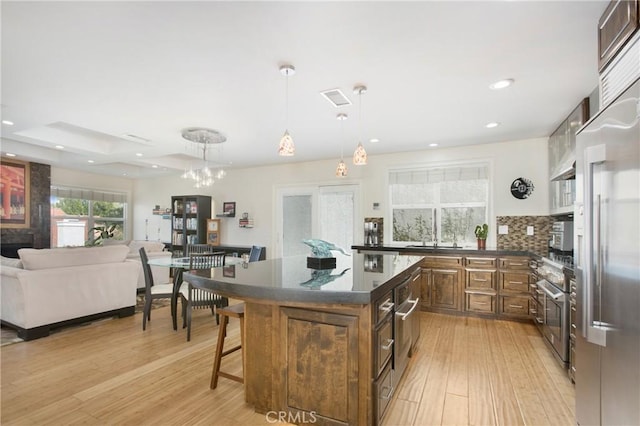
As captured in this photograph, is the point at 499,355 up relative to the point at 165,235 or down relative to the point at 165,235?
down

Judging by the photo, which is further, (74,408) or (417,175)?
(417,175)

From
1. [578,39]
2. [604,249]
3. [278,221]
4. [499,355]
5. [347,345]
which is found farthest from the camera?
[278,221]

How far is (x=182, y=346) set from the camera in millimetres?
3258

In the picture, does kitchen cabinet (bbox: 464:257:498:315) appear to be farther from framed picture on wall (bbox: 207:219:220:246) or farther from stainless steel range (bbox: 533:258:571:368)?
framed picture on wall (bbox: 207:219:220:246)

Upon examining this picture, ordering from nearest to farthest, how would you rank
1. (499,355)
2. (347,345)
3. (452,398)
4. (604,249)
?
1. (604,249)
2. (347,345)
3. (452,398)
4. (499,355)

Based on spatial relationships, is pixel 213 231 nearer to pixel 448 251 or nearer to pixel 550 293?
pixel 448 251

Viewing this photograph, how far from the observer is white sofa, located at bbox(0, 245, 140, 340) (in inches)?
133

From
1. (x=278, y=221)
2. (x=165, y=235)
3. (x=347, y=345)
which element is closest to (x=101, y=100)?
(x=347, y=345)

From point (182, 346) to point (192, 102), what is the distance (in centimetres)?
258

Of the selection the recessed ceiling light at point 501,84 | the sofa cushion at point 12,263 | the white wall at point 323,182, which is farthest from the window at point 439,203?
the sofa cushion at point 12,263

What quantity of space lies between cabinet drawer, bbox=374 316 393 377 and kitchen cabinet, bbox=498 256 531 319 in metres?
2.89

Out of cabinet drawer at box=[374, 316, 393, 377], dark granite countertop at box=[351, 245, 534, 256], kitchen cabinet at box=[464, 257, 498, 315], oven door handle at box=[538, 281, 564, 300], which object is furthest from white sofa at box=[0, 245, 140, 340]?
oven door handle at box=[538, 281, 564, 300]

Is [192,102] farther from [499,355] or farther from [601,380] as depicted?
[499,355]

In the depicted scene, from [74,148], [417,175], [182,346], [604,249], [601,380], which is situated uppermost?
[74,148]
